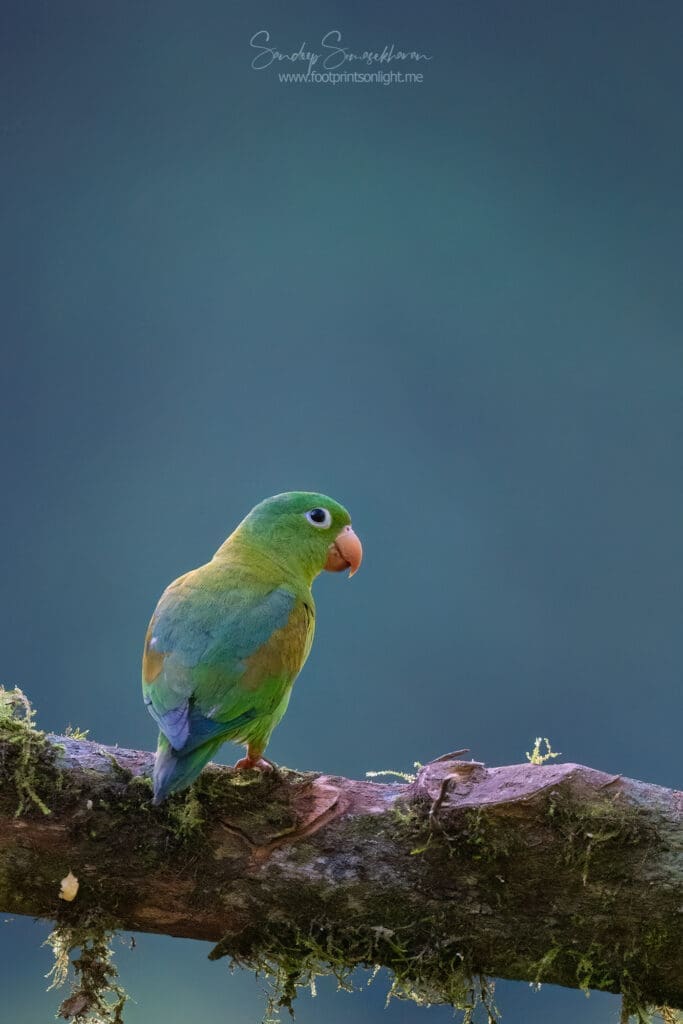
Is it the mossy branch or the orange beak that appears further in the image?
the orange beak

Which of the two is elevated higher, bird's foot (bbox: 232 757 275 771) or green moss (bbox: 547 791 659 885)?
bird's foot (bbox: 232 757 275 771)

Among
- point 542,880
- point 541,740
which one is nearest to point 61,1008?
point 542,880

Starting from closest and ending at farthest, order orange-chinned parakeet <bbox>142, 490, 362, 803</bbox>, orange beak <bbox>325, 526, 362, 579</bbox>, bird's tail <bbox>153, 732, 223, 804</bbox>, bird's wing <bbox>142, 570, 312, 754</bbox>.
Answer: bird's tail <bbox>153, 732, 223, 804</bbox> < orange-chinned parakeet <bbox>142, 490, 362, 803</bbox> < bird's wing <bbox>142, 570, 312, 754</bbox> < orange beak <bbox>325, 526, 362, 579</bbox>

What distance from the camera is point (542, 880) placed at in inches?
101

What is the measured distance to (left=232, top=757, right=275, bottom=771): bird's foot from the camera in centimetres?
281

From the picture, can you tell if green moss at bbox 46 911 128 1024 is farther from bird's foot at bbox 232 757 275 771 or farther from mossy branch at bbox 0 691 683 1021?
bird's foot at bbox 232 757 275 771

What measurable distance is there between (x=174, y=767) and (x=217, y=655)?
51cm

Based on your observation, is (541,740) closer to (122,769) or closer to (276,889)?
(276,889)

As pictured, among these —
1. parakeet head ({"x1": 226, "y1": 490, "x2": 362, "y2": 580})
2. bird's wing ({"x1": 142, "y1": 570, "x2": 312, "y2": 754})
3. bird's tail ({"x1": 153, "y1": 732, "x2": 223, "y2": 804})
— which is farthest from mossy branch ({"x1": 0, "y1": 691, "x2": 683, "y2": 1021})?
parakeet head ({"x1": 226, "y1": 490, "x2": 362, "y2": 580})

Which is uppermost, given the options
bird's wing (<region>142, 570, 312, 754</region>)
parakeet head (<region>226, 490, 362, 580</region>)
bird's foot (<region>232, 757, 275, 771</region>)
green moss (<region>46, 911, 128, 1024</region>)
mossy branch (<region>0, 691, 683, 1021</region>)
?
parakeet head (<region>226, 490, 362, 580</region>)

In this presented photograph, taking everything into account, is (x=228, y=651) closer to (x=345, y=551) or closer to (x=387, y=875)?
(x=387, y=875)

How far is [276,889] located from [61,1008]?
0.71 meters

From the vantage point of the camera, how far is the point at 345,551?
4059 mm

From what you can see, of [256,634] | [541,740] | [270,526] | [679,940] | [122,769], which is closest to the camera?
[679,940]
